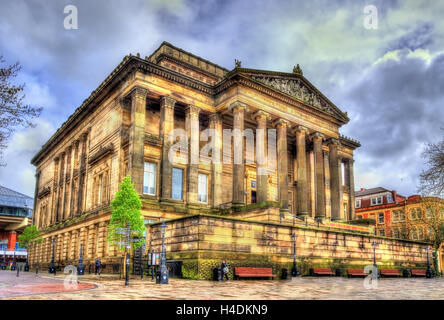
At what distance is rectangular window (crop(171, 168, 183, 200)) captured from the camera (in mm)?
38031

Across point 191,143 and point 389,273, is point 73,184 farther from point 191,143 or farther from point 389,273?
point 389,273

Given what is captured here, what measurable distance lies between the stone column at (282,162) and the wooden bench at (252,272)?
1309 cm

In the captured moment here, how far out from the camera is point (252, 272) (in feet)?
78.1

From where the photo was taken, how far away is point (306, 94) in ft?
148

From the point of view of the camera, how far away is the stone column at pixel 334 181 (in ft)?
150

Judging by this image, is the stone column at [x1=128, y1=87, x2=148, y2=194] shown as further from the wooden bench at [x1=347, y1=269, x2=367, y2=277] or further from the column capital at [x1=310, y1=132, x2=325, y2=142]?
the column capital at [x1=310, y1=132, x2=325, y2=142]

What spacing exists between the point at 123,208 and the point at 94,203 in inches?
601

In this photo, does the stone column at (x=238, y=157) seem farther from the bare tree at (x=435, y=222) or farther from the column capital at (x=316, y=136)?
the bare tree at (x=435, y=222)

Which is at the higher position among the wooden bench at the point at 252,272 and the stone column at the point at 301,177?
the stone column at the point at 301,177

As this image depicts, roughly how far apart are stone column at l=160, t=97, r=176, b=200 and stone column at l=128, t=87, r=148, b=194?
1.91 meters

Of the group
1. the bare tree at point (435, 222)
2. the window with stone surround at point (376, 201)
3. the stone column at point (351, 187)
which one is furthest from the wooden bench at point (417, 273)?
the window with stone surround at point (376, 201)

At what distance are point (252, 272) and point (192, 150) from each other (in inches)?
648

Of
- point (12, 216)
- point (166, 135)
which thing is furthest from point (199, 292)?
point (12, 216)
